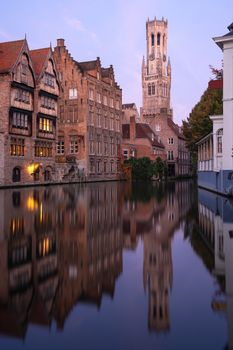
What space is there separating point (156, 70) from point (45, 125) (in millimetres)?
122187

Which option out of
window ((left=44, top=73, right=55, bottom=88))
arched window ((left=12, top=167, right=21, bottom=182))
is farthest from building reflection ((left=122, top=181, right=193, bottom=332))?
window ((left=44, top=73, right=55, bottom=88))

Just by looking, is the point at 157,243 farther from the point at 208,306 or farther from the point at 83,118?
the point at 83,118

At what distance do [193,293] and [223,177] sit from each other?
23199 mm

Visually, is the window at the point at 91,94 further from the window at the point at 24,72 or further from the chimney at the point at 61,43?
the window at the point at 24,72

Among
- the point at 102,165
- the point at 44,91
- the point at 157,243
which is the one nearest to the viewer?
the point at 157,243

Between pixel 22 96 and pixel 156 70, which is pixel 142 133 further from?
pixel 156 70

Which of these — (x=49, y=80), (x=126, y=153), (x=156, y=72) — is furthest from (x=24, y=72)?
(x=156, y=72)

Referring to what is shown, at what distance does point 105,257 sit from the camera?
934cm

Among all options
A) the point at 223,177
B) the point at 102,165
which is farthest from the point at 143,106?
the point at 223,177

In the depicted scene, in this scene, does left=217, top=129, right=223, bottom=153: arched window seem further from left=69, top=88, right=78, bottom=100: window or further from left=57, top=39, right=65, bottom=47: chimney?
left=57, top=39, right=65, bottom=47: chimney

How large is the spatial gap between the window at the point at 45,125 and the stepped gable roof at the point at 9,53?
30.0ft

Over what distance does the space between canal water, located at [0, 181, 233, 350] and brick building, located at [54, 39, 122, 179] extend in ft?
180

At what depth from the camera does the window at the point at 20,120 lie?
4975cm

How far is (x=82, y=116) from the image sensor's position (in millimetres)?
70375
